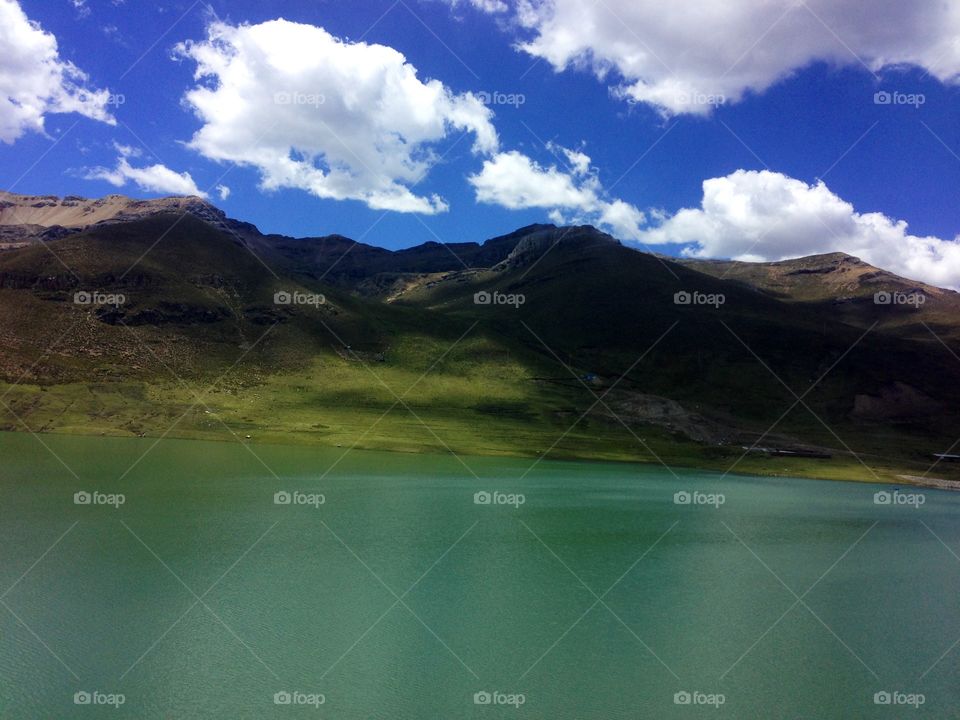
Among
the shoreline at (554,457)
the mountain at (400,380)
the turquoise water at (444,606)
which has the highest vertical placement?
the mountain at (400,380)

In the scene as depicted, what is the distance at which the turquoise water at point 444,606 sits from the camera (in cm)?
2277

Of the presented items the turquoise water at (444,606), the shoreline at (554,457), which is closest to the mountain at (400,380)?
the shoreline at (554,457)

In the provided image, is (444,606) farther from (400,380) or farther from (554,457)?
(400,380)

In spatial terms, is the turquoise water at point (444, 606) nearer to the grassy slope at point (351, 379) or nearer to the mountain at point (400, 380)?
the grassy slope at point (351, 379)

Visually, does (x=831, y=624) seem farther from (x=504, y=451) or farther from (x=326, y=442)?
(x=326, y=442)

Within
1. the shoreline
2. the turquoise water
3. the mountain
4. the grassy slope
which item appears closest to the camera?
the turquoise water

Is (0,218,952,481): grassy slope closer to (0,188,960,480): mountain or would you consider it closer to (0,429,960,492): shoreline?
(0,188,960,480): mountain

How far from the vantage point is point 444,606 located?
3147 centimetres

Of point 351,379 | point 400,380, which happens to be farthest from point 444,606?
point 400,380

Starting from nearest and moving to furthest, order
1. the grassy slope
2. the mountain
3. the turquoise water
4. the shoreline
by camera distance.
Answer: the turquoise water → the shoreline → the grassy slope → the mountain

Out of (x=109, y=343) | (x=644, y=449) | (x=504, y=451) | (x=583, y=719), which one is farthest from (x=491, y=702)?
(x=109, y=343)

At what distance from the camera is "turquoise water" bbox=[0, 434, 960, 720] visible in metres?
22.8

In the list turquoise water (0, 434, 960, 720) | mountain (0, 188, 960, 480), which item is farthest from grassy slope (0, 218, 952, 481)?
turquoise water (0, 434, 960, 720)

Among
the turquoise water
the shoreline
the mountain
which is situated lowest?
the turquoise water
